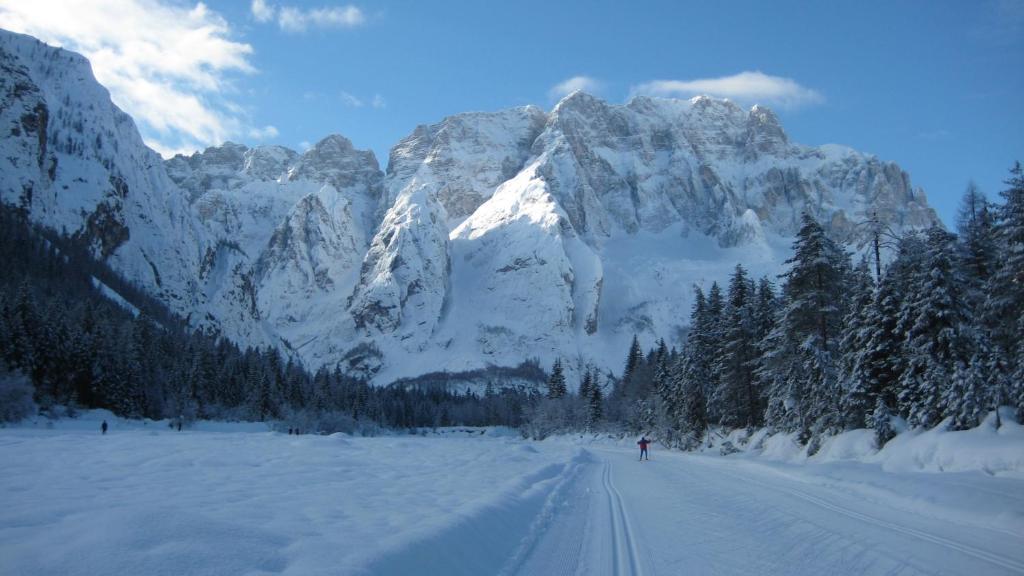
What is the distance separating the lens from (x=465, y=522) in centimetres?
897

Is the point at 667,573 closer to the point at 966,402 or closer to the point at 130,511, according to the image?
the point at 130,511

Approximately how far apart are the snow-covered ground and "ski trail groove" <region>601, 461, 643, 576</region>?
0.05 m

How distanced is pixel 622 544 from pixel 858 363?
2144cm

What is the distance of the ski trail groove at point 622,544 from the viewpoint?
8.03 meters

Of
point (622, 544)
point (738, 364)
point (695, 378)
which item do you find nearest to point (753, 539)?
point (622, 544)

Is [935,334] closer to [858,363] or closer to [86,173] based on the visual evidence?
[858,363]

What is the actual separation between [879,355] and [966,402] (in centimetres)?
646

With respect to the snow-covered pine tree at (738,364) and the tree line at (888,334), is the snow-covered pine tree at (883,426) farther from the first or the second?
the snow-covered pine tree at (738,364)

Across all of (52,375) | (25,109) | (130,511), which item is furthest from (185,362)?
(25,109)

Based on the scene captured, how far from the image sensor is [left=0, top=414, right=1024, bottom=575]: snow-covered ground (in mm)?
6234

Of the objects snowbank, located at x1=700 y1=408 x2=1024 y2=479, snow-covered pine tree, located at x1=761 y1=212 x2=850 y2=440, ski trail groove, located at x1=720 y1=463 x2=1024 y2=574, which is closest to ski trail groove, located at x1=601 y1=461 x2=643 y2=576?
ski trail groove, located at x1=720 y1=463 x2=1024 y2=574

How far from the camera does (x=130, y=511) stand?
7.38m

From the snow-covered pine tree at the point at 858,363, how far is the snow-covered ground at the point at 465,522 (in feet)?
29.3

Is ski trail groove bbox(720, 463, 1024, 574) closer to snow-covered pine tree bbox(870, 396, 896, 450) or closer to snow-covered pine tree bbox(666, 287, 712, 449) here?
snow-covered pine tree bbox(870, 396, 896, 450)
